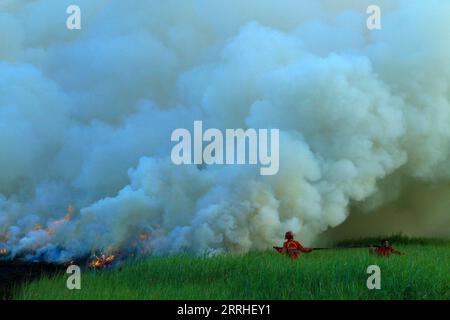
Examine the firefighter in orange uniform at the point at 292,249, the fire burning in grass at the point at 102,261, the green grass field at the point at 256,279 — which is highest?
the firefighter in orange uniform at the point at 292,249

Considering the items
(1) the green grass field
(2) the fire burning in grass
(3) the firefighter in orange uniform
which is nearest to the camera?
(1) the green grass field

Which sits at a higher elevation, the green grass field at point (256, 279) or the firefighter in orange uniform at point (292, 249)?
the firefighter in orange uniform at point (292, 249)

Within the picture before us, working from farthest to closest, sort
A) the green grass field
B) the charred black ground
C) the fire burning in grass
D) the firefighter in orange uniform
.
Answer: the firefighter in orange uniform → the fire burning in grass → the charred black ground → the green grass field

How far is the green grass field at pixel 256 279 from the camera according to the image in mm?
17469

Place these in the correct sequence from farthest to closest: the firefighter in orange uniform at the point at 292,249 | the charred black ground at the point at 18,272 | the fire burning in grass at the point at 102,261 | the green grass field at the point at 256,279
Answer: the firefighter in orange uniform at the point at 292,249 → the fire burning in grass at the point at 102,261 → the charred black ground at the point at 18,272 → the green grass field at the point at 256,279

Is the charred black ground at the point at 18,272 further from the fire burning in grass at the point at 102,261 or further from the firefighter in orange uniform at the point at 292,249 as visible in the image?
the firefighter in orange uniform at the point at 292,249

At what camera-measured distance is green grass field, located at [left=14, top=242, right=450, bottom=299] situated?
17.5m

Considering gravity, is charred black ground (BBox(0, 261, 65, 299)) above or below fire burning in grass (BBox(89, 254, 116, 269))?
below

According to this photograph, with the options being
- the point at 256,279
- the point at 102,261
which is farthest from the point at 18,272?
→ the point at 256,279

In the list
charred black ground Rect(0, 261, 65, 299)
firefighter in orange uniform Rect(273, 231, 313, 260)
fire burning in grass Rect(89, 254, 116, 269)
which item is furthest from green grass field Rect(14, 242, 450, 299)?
fire burning in grass Rect(89, 254, 116, 269)

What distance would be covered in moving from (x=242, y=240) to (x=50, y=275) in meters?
6.85

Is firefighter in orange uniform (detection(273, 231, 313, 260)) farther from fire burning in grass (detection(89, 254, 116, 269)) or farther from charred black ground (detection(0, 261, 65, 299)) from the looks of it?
charred black ground (detection(0, 261, 65, 299))

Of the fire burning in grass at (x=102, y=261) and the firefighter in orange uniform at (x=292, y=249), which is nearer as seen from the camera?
the fire burning in grass at (x=102, y=261)

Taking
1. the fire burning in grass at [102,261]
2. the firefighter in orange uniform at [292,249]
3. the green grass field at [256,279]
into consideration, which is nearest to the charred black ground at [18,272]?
the green grass field at [256,279]
